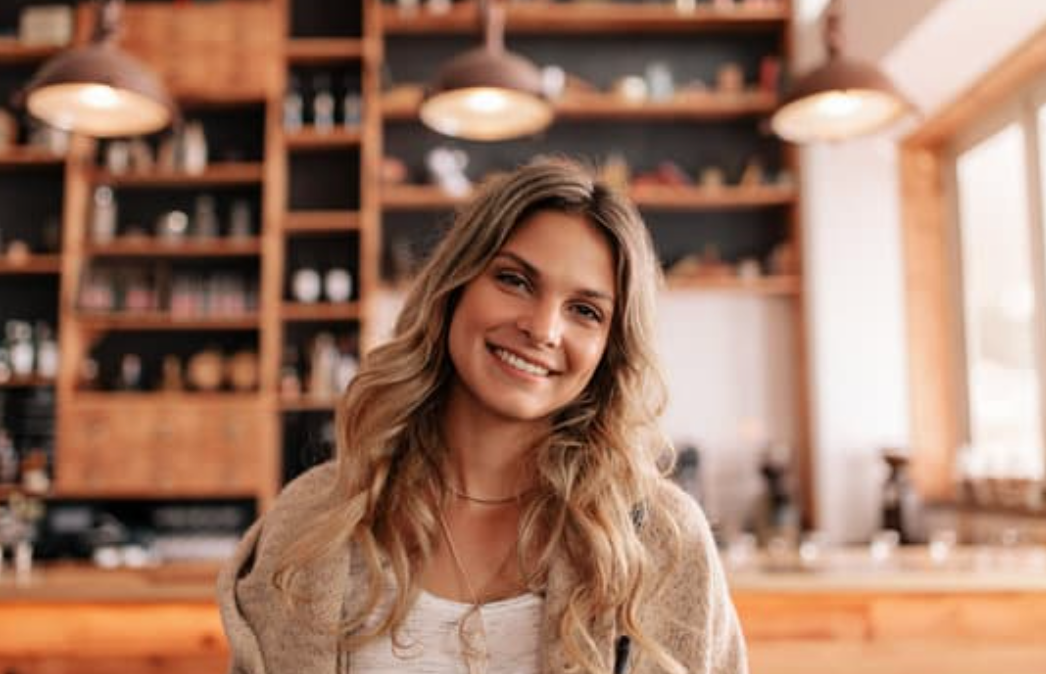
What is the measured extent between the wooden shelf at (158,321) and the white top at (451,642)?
155 inches

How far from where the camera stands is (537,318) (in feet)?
4.65

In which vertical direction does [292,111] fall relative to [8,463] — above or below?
above

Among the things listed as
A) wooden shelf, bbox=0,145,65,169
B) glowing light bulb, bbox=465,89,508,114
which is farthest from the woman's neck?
wooden shelf, bbox=0,145,65,169

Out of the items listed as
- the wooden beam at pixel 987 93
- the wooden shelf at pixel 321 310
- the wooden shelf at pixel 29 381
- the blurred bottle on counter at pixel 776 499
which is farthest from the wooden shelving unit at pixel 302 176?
the wooden beam at pixel 987 93

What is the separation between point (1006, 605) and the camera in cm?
280

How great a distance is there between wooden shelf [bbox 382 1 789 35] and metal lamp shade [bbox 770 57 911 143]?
7.05ft

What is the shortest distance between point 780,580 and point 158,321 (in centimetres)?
353

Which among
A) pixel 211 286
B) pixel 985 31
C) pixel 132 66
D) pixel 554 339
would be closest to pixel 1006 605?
pixel 554 339

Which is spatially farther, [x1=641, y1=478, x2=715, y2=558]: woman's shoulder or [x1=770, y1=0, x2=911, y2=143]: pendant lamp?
[x1=770, y1=0, x2=911, y2=143]: pendant lamp

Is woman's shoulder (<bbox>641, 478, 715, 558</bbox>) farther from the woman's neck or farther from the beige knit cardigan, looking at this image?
the woman's neck

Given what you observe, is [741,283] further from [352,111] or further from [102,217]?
[102,217]

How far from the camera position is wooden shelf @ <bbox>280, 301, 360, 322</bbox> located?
5.17m

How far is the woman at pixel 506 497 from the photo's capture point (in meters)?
1.41

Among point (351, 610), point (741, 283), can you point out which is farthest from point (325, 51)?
point (351, 610)
